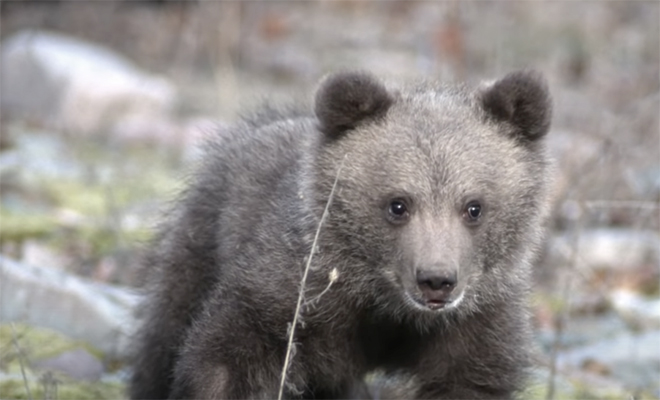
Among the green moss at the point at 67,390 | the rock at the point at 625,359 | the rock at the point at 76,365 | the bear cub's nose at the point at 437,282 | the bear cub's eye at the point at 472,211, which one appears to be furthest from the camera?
the rock at the point at 625,359

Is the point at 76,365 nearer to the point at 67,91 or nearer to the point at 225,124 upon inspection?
the point at 225,124

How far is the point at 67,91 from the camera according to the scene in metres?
14.4

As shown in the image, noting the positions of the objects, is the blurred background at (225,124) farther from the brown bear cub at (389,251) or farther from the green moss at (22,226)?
the brown bear cub at (389,251)

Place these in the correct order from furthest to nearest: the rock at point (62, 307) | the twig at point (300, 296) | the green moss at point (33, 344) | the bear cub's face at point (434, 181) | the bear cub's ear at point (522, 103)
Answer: the rock at point (62, 307), the green moss at point (33, 344), the bear cub's ear at point (522, 103), the bear cub's face at point (434, 181), the twig at point (300, 296)

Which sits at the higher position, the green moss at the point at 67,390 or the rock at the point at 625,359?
the rock at the point at 625,359

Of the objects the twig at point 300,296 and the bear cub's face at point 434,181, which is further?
the bear cub's face at point 434,181

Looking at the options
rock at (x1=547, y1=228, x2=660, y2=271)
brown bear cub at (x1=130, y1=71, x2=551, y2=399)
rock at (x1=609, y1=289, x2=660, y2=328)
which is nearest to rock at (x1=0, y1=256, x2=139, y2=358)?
brown bear cub at (x1=130, y1=71, x2=551, y2=399)

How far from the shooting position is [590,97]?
51.0 ft

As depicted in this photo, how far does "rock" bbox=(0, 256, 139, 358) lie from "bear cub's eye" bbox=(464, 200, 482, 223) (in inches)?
→ 101

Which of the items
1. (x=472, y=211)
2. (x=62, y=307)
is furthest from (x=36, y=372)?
(x=472, y=211)

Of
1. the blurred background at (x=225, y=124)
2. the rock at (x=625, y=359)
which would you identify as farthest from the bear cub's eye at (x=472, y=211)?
the rock at (x=625, y=359)

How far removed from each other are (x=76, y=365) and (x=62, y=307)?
0.55 m

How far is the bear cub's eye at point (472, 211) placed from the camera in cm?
590

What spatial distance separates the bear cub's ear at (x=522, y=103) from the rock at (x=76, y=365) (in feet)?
9.23
